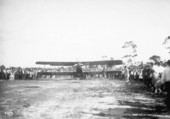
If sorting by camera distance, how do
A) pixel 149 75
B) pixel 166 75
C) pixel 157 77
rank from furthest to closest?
pixel 149 75, pixel 157 77, pixel 166 75

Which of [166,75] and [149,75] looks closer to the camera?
[166,75]

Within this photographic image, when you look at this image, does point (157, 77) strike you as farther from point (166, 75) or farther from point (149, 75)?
point (166, 75)

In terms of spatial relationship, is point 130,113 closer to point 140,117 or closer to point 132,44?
point 140,117

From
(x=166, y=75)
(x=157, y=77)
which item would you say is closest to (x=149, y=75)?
(x=157, y=77)

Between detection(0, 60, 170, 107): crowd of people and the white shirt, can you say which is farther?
detection(0, 60, 170, 107): crowd of people

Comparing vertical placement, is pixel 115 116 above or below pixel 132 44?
below

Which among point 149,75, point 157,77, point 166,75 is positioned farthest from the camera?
point 149,75

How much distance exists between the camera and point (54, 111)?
736cm

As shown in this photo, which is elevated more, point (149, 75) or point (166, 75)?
point (166, 75)

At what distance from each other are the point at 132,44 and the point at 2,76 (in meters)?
57.3

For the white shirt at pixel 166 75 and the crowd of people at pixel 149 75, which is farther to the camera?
the crowd of people at pixel 149 75

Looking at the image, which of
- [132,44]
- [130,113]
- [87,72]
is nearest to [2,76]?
[87,72]

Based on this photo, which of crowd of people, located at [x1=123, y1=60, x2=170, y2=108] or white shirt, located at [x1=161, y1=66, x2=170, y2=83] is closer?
white shirt, located at [x1=161, y1=66, x2=170, y2=83]

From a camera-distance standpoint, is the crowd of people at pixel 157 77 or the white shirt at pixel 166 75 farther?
the crowd of people at pixel 157 77
